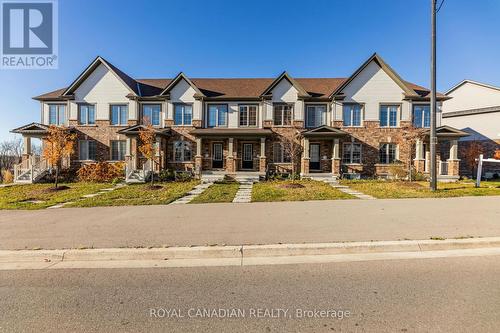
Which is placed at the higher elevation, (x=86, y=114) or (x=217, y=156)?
(x=86, y=114)

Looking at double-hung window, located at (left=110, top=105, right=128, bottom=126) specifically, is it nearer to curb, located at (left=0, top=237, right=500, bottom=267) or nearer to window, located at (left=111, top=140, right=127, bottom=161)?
window, located at (left=111, top=140, right=127, bottom=161)

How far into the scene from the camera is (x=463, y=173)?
70.2 feet

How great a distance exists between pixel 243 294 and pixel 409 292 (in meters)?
2.35

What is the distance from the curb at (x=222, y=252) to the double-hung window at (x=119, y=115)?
1800 cm

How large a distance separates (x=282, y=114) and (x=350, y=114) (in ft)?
18.6

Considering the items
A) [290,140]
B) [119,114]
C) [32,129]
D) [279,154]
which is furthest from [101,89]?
[290,140]

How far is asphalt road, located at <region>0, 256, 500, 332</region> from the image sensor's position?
2777 mm

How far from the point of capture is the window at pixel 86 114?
2075 centimetres

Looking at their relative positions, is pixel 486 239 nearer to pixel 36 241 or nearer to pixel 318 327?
pixel 318 327

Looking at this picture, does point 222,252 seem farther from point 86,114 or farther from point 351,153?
point 86,114

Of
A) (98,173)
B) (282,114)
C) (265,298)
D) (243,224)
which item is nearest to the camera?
(265,298)

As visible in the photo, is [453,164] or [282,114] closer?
[453,164]

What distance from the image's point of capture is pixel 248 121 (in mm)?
20734

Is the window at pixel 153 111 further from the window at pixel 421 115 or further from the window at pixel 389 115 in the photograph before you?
the window at pixel 421 115
